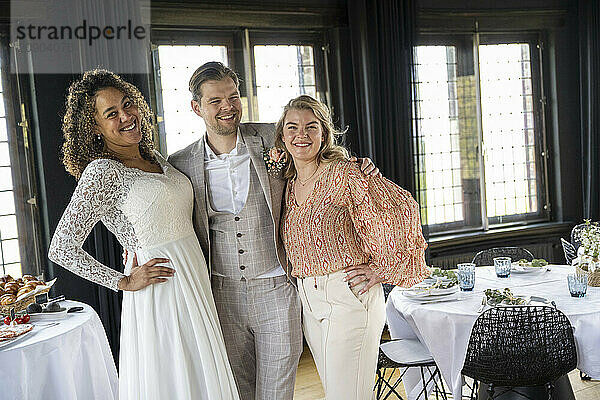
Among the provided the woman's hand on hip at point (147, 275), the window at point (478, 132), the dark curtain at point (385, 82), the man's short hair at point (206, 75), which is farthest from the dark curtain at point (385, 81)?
the woman's hand on hip at point (147, 275)

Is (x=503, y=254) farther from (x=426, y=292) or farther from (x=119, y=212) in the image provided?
(x=119, y=212)

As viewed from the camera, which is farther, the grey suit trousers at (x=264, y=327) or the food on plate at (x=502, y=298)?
the food on plate at (x=502, y=298)

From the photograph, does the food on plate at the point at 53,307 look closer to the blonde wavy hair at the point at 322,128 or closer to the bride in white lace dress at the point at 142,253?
the bride in white lace dress at the point at 142,253

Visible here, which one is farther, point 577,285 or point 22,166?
point 22,166

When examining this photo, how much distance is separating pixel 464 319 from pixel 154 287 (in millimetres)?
1566

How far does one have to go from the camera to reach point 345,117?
591 centimetres

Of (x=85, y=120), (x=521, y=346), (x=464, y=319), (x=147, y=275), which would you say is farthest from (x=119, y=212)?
(x=521, y=346)

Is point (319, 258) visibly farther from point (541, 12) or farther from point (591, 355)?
point (541, 12)

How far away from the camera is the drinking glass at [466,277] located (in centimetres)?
373

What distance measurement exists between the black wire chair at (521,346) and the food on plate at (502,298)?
13 cm

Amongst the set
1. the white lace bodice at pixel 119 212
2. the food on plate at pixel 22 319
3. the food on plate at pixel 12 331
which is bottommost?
the food on plate at pixel 12 331

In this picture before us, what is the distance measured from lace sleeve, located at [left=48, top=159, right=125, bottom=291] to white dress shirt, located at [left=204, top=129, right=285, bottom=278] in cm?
38

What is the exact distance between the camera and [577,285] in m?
3.50

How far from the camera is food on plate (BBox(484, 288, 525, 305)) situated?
134 inches
